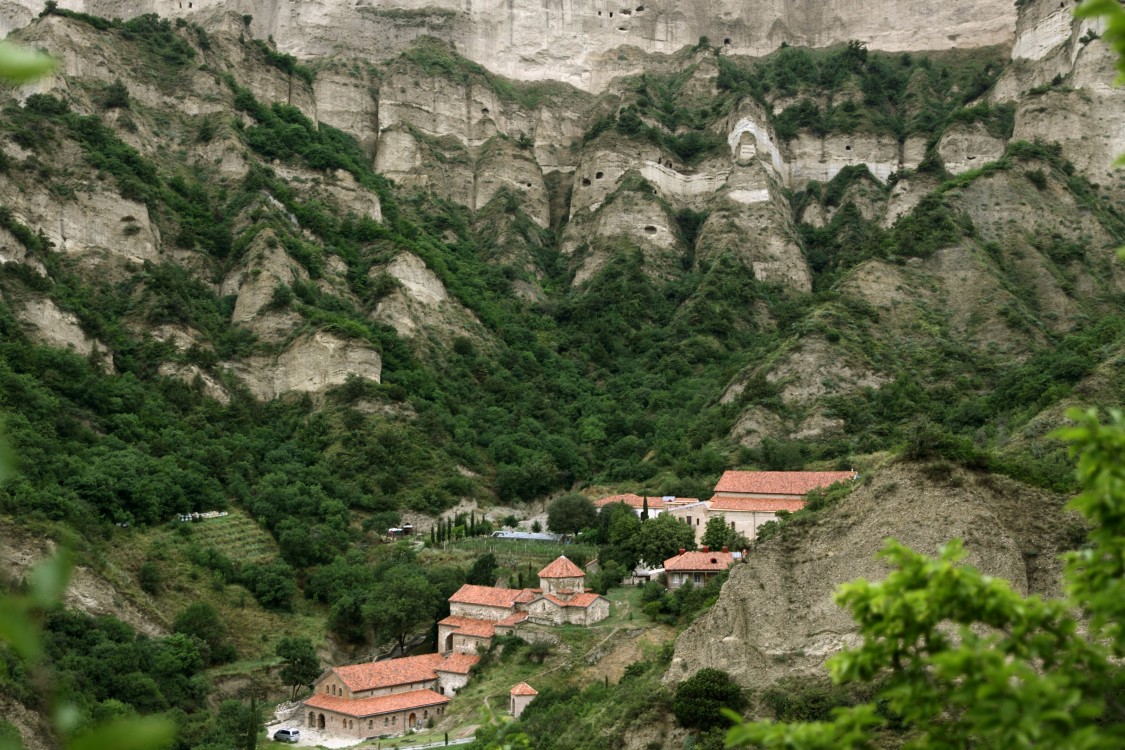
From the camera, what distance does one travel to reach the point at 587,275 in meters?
96.5

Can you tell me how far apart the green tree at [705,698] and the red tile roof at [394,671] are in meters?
18.5

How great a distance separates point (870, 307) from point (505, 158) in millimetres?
49863

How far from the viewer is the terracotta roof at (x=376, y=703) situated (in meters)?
41.9

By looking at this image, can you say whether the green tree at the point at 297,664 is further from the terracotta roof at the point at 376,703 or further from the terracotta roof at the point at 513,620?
the terracotta roof at the point at 513,620

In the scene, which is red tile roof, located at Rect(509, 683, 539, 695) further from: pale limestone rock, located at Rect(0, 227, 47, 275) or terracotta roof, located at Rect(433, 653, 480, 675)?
pale limestone rock, located at Rect(0, 227, 47, 275)

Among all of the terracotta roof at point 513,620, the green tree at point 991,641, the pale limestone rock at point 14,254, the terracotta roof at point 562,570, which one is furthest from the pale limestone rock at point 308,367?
the green tree at point 991,641

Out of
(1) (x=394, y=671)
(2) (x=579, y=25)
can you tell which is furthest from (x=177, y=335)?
(2) (x=579, y=25)

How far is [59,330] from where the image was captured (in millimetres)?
60656

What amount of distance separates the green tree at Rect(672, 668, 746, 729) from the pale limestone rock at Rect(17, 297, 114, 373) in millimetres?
43924

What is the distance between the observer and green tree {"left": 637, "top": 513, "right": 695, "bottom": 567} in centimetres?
4894

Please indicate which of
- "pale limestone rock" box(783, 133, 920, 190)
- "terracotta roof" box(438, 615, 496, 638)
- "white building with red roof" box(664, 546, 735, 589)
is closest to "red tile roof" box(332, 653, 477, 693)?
"terracotta roof" box(438, 615, 496, 638)

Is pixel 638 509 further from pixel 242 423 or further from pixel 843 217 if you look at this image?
pixel 843 217

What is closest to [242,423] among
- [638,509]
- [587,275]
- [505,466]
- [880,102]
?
[505,466]

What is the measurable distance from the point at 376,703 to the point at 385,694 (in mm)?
1351
